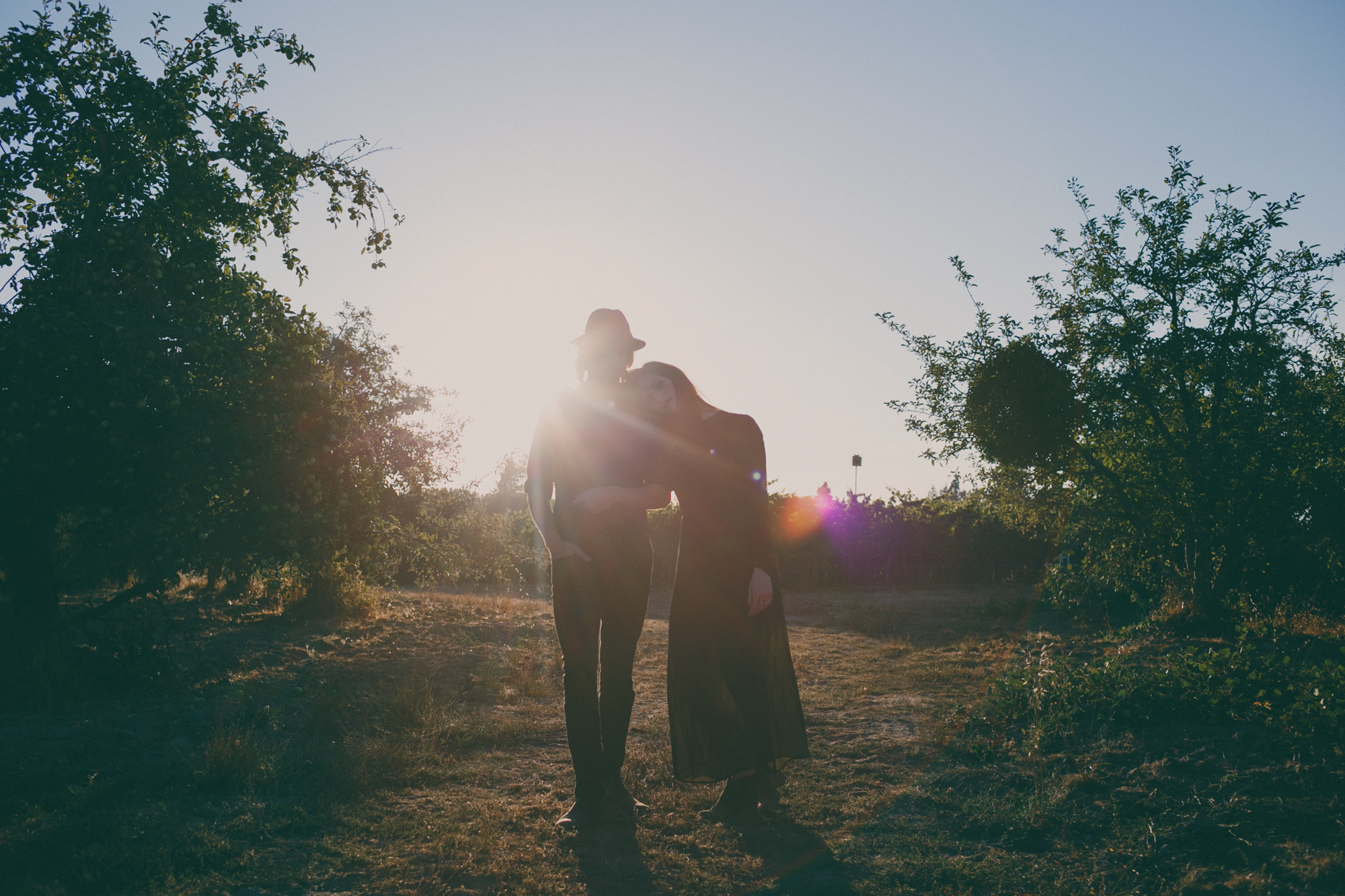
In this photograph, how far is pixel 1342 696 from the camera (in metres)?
3.46

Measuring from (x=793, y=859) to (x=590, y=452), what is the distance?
1.96 metres

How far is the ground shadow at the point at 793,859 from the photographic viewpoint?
105 inches

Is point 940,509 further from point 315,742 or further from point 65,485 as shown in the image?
point 65,485

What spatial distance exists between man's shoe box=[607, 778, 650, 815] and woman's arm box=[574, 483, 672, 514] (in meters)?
1.33

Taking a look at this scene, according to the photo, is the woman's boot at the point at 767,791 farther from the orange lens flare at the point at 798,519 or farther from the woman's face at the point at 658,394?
the orange lens flare at the point at 798,519

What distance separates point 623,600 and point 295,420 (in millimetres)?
3935

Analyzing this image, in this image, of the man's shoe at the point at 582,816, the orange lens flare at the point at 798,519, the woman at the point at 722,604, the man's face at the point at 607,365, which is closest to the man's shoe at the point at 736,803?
the woman at the point at 722,604

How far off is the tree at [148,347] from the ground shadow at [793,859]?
430 centimetres

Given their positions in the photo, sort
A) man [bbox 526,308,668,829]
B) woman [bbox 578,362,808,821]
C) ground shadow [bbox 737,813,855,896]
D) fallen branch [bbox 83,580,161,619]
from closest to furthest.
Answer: ground shadow [bbox 737,813,855,896] → man [bbox 526,308,668,829] → woman [bbox 578,362,808,821] → fallen branch [bbox 83,580,161,619]

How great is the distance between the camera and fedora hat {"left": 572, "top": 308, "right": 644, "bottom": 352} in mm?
3629

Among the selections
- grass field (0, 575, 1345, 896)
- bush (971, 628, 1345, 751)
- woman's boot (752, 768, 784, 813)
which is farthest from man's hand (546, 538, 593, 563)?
bush (971, 628, 1345, 751)

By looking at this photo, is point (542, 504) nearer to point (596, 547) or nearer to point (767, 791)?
point (596, 547)

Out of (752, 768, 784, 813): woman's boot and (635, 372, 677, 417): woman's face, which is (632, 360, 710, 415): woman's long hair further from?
(752, 768, 784, 813): woman's boot

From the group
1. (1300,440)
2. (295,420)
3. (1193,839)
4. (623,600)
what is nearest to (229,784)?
(623,600)
